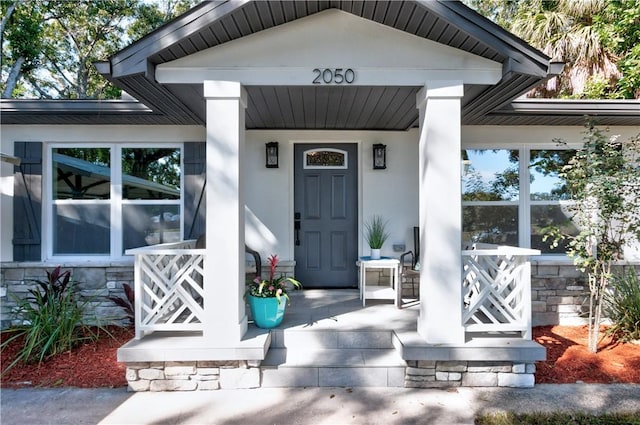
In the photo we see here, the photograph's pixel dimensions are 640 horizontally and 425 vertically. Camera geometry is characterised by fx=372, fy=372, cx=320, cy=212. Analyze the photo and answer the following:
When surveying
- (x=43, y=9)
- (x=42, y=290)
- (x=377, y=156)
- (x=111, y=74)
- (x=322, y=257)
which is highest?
(x=43, y=9)

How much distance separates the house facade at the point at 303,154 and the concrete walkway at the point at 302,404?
0.99 feet

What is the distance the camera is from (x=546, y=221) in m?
4.98

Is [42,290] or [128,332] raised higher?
[42,290]

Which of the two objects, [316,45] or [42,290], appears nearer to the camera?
[316,45]

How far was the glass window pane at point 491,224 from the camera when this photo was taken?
16.3 feet

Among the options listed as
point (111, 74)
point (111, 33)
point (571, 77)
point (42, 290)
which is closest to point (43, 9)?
point (111, 33)

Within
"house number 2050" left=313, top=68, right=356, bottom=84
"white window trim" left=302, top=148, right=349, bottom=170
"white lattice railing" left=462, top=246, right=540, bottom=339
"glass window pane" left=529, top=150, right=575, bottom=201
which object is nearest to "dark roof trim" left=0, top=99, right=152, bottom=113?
"white window trim" left=302, top=148, right=349, bottom=170

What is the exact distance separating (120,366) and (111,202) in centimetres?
219

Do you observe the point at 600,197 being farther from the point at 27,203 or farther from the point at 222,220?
the point at 27,203

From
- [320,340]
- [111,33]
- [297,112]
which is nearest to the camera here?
[320,340]

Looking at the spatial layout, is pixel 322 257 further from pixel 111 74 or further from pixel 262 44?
pixel 111 74

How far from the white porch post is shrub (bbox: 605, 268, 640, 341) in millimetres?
2377

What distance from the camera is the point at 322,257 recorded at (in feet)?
16.9

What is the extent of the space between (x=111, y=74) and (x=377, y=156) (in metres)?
3.19
